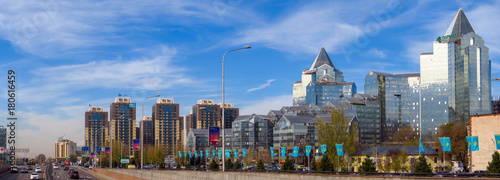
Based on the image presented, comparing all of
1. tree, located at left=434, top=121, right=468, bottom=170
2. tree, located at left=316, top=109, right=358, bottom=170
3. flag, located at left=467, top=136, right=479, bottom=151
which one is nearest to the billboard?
flag, located at left=467, top=136, right=479, bottom=151

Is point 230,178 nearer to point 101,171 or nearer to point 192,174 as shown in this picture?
point 192,174

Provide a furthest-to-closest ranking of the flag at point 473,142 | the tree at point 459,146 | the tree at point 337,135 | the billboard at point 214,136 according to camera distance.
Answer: the tree at point 459,146 < the tree at point 337,135 < the flag at point 473,142 < the billboard at point 214,136

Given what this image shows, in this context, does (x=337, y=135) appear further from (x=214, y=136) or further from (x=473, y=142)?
(x=214, y=136)

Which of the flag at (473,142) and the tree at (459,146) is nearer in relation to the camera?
the flag at (473,142)

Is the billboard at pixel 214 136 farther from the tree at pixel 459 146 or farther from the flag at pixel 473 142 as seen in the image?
the tree at pixel 459 146

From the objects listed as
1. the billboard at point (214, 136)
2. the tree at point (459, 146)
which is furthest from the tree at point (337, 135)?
the billboard at point (214, 136)

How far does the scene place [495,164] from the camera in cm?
5431

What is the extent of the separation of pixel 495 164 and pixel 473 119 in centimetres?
3004

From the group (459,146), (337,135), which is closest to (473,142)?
(337,135)

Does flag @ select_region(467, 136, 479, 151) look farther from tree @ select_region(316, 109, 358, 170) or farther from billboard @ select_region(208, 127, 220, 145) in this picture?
billboard @ select_region(208, 127, 220, 145)

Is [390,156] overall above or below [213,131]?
below

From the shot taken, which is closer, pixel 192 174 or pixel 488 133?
pixel 192 174

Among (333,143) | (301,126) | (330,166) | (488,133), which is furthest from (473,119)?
(301,126)

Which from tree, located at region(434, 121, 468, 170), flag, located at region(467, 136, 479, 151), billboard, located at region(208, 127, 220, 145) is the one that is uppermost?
billboard, located at region(208, 127, 220, 145)
